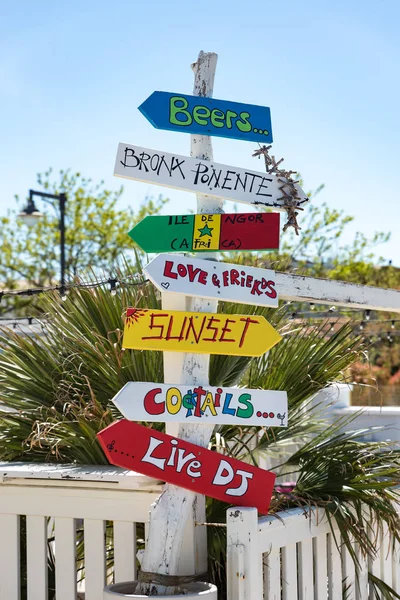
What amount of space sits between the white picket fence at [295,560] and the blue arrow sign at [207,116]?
170cm

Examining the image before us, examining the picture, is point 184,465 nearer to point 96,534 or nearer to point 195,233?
point 96,534

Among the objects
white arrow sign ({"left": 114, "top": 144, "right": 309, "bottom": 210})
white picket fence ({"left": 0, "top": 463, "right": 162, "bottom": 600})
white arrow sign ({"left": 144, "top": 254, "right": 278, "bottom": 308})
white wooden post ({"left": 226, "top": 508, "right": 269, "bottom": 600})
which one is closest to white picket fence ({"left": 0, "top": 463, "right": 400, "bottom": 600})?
white picket fence ({"left": 0, "top": 463, "right": 162, "bottom": 600})

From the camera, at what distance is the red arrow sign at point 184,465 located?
3404 mm

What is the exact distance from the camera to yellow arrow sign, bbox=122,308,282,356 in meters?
3.55

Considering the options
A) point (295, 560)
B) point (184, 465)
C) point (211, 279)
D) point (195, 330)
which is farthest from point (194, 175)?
point (295, 560)

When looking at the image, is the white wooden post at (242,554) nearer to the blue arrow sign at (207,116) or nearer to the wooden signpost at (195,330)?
the wooden signpost at (195,330)

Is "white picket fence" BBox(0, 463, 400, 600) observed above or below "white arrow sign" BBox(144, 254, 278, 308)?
below

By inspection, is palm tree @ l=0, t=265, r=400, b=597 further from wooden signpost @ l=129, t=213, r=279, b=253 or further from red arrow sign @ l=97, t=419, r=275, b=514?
wooden signpost @ l=129, t=213, r=279, b=253

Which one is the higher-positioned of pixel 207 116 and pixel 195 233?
pixel 207 116

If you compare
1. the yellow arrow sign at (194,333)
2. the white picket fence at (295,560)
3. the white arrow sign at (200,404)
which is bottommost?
the white picket fence at (295,560)

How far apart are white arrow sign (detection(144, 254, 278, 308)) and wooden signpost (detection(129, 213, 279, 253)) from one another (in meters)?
0.10

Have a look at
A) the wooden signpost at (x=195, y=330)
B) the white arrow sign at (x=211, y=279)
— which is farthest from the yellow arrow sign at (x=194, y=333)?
the white arrow sign at (x=211, y=279)

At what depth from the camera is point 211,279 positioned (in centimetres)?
367

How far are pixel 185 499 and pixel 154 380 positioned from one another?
3.26 ft
